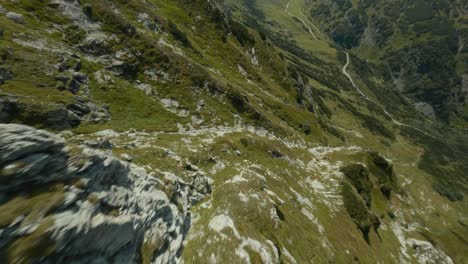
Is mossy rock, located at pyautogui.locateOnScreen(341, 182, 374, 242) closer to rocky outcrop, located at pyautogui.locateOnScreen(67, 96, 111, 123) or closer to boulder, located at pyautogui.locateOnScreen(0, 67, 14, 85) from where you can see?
rocky outcrop, located at pyautogui.locateOnScreen(67, 96, 111, 123)

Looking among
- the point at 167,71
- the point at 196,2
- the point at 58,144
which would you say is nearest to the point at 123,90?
the point at 167,71

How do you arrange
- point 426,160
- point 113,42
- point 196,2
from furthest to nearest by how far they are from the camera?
point 426,160
point 196,2
point 113,42

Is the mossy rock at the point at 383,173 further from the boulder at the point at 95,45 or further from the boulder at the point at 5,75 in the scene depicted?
the boulder at the point at 5,75

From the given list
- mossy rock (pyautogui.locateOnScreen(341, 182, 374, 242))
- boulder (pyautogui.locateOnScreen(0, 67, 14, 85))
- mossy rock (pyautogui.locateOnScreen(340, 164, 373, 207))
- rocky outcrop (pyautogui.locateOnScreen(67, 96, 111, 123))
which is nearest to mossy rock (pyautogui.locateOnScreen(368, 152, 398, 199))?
mossy rock (pyautogui.locateOnScreen(340, 164, 373, 207))

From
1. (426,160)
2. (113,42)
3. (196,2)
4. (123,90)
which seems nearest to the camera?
(123,90)

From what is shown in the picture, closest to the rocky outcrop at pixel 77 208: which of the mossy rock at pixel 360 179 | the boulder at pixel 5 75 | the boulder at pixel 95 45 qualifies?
the boulder at pixel 5 75

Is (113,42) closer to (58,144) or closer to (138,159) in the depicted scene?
(138,159)

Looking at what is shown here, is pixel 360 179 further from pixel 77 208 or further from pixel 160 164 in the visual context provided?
pixel 77 208
